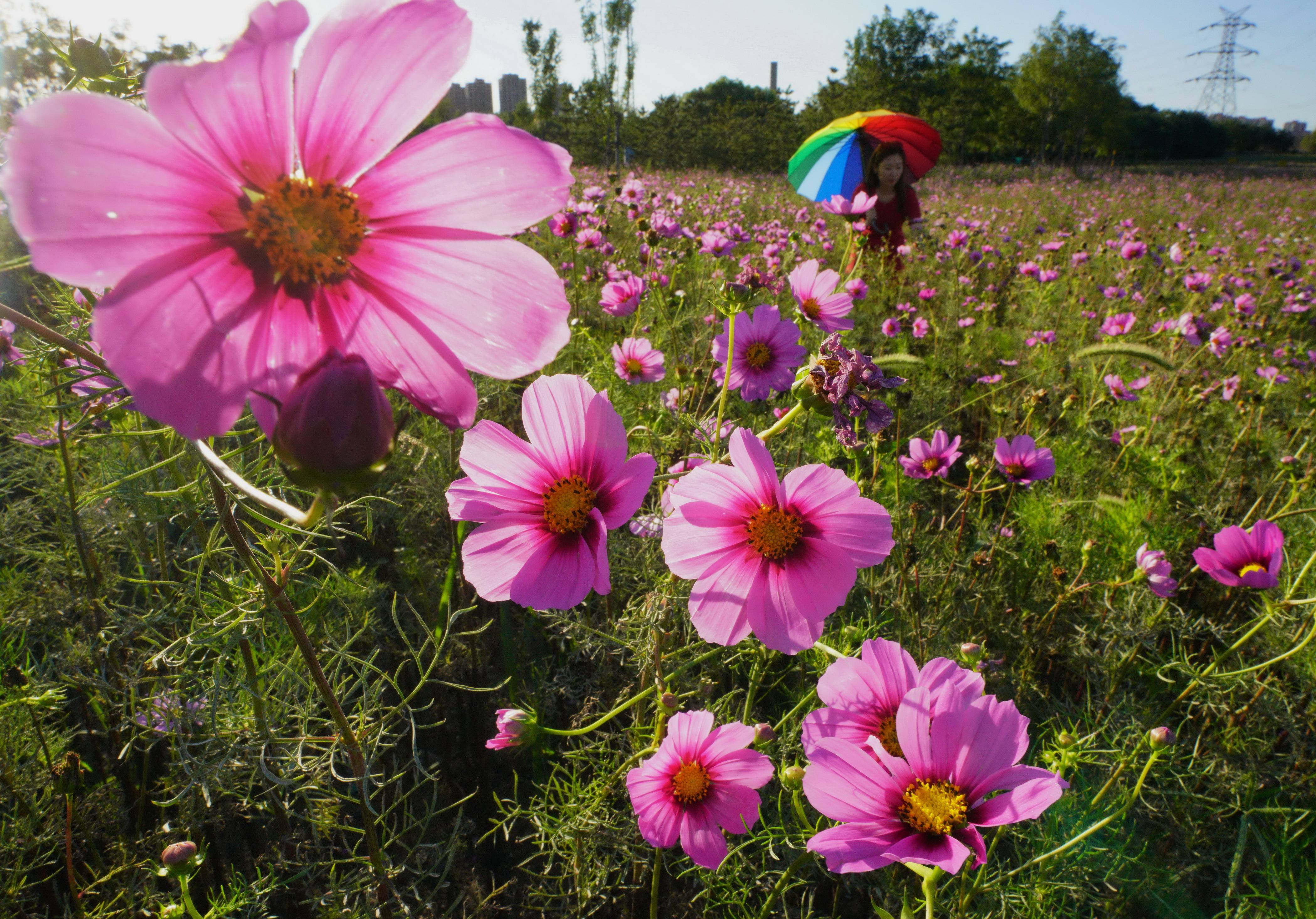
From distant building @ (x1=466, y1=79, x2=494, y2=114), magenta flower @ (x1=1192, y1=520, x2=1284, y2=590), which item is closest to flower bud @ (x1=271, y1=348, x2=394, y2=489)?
magenta flower @ (x1=1192, y1=520, x2=1284, y2=590)

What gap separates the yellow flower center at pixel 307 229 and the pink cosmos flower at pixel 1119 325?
2.91 metres

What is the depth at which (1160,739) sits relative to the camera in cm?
87

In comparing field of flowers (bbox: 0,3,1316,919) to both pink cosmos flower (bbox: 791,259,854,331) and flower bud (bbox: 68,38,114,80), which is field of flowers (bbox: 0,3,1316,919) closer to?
pink cosmos flower (bbox: 791,259,854,331)

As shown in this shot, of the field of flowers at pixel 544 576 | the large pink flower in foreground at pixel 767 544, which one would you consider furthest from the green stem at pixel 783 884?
the large pink flower in foreground at pixel 767 544

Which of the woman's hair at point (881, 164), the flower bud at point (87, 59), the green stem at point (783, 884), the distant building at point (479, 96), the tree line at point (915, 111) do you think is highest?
the distant building at point (479, 96)

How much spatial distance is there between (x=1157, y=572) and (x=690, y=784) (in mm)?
1009

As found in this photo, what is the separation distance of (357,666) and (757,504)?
99cm

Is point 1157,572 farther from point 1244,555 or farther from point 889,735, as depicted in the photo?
point 889,735

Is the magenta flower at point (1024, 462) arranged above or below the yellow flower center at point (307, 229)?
below

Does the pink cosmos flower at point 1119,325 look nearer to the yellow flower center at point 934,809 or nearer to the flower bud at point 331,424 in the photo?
the yellow flower center at point 934,809

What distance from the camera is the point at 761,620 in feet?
1.99

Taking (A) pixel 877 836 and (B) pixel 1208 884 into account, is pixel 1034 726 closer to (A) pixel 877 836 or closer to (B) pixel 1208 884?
(B) pixel 1208 884

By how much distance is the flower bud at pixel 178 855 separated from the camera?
0.65 metres

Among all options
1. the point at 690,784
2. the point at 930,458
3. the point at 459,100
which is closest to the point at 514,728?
the point at 690,784
